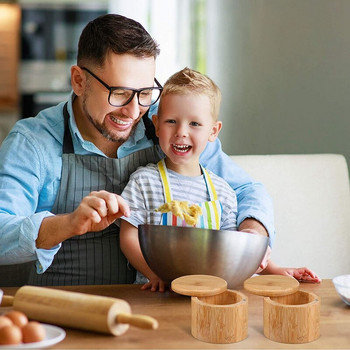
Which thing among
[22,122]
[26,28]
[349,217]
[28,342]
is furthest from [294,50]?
[26,28]

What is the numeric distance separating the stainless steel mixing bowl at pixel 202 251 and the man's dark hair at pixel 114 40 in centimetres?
56

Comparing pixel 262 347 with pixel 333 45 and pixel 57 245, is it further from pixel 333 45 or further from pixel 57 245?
pixel 333 45

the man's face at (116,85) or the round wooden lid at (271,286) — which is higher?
the man's face at (116,85)

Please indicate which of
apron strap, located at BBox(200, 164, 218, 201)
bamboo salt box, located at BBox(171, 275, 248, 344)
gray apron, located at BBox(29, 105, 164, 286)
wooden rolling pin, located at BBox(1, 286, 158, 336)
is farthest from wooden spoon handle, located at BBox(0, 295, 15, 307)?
apron strap, located at BBox(200, 164, 218, 201)

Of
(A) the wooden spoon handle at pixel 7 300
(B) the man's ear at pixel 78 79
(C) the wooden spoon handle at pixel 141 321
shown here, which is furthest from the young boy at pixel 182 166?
(C) the wooden spoon handle at pixel 141 321

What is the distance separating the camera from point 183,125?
168 centimetres

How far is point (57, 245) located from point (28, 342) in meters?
0.55

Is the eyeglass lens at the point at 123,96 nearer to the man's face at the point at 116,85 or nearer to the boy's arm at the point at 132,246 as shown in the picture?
the man's face at the point at 116,85

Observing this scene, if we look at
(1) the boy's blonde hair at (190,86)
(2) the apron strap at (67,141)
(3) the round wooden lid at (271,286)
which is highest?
(1) the boy's blonde hair at (190,86)

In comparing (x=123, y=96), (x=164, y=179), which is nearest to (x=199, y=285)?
(x=164, y=179)

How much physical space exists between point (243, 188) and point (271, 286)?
69 cm

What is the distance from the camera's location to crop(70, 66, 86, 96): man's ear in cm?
175

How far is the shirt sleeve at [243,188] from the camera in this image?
67.4 inches

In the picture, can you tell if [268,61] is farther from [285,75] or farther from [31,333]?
[31,333]
